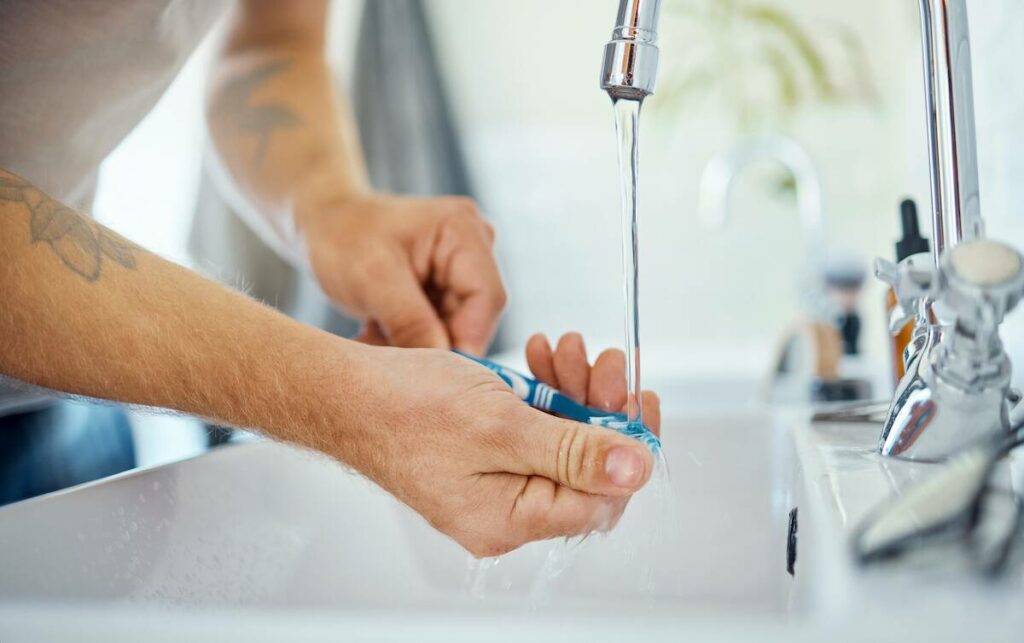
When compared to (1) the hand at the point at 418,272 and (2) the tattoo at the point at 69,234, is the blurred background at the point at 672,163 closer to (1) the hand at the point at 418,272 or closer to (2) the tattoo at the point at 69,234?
(1) the hand at the point at 418,272

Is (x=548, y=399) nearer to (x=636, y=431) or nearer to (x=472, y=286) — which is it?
(x=636, y=431)

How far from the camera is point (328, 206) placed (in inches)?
34.5

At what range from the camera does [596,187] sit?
2.63 meters

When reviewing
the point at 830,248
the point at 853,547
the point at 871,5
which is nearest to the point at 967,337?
the point at 853,547

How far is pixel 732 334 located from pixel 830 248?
1.07 ft

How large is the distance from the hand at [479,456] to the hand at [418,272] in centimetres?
30

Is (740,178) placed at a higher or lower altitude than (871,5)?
lower

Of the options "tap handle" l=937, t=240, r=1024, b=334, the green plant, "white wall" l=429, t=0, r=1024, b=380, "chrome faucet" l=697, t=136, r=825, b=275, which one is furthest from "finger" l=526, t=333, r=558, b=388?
the green plant

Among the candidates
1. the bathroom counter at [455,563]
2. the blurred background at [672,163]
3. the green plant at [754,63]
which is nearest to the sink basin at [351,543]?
the bathroom counter at [455,563]

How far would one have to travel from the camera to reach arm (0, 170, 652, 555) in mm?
439

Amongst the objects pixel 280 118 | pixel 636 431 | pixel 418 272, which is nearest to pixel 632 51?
pixel 636 431

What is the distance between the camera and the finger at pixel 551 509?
1.48 feet

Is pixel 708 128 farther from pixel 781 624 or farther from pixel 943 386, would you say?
pixel 781 624

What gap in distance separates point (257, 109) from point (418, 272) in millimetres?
334
